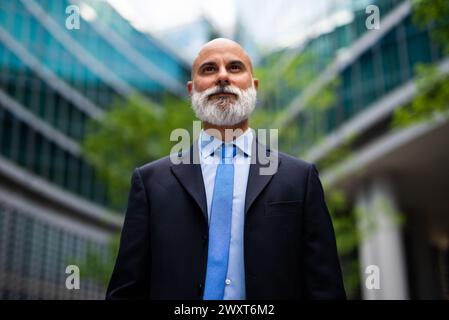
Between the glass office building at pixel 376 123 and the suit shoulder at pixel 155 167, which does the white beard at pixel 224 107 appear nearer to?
the suit shoulder at pixel 155 167

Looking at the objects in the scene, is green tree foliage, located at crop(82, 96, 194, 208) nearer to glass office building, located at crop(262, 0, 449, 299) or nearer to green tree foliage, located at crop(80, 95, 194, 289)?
green tree foliage, located at crop(80, 95, 194, 289)

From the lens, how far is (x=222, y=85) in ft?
9.00

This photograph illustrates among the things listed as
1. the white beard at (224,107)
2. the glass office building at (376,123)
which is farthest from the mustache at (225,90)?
the glass office building at (376,123)

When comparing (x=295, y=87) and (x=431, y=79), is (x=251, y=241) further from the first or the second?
(x=295, y=87)

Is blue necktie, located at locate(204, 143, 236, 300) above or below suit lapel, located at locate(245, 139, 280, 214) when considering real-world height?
below

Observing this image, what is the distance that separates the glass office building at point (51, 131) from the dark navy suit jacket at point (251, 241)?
21386 mm

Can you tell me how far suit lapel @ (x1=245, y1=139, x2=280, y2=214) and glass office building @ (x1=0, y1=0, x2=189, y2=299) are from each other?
21.3m

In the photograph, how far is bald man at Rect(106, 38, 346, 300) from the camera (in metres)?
2.47

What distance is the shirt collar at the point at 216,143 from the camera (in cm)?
277

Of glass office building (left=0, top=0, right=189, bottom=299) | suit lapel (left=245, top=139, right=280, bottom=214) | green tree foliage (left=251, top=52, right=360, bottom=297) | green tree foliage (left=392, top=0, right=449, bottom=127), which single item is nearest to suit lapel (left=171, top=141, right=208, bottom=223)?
suit lapel (left=245, top=139, right=280, bottom=214)

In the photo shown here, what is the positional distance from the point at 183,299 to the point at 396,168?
2385 cm

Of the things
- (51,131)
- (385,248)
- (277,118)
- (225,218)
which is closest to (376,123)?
(385,248)

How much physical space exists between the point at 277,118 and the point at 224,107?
13.9m
